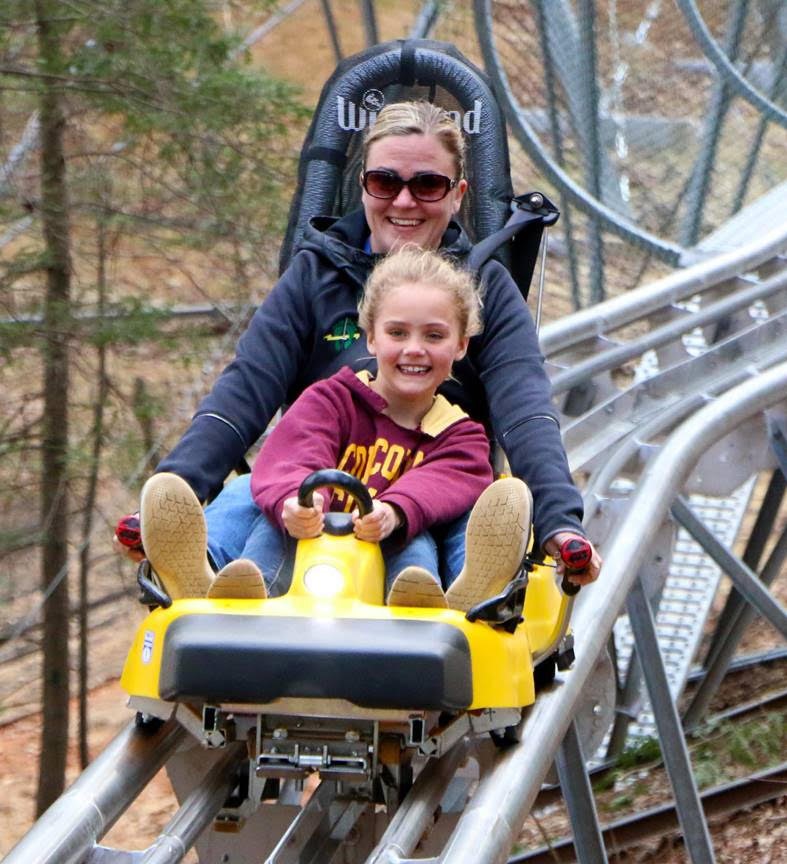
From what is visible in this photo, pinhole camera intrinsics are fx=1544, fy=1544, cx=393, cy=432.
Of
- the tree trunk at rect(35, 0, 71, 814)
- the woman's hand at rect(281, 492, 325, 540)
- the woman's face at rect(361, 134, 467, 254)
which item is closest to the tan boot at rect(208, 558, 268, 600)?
the woman's hand at rect(281, 492, 325, 540)

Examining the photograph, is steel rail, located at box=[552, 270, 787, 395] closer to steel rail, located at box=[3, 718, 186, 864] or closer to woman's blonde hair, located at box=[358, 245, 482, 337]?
woman's blonde hair, located at box=[358, 245, 482, 337]

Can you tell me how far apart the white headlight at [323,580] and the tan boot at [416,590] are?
96 mm

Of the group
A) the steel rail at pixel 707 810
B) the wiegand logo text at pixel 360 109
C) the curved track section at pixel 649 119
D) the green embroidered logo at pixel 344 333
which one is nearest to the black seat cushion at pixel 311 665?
the green embroidered logo at pixel 344 333

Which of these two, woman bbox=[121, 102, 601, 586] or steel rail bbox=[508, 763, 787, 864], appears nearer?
woman bbox=[121, 102, 601, 586]

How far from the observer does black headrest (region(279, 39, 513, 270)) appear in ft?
13.2

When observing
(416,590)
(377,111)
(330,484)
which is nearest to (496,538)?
(416,590)

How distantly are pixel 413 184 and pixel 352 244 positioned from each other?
272 mm

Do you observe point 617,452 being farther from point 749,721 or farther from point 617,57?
point 617,57

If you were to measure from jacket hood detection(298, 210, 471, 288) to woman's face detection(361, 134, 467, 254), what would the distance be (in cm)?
4

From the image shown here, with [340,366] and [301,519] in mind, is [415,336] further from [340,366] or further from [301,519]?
[301,519]

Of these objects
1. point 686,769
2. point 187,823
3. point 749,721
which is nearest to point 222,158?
point 749,721

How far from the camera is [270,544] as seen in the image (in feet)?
9.85

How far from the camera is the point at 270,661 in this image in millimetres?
2553

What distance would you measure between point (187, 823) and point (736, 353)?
3.58m
